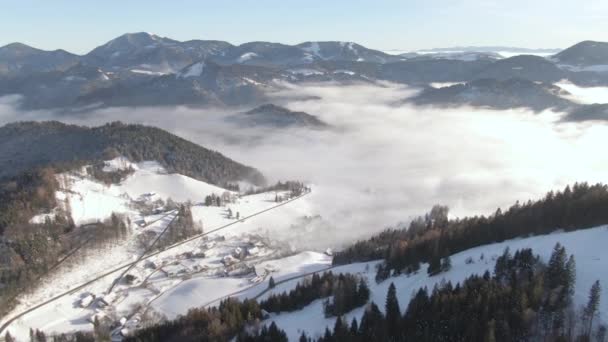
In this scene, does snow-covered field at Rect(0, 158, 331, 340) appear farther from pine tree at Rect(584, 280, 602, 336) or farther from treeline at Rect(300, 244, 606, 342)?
pine tree at Rect(584, 280, 602, 336)

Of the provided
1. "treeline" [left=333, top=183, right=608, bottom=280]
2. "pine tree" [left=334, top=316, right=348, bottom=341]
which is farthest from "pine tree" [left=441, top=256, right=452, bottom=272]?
"pine tree" [left=334, top=316, right=348, bottom=341]

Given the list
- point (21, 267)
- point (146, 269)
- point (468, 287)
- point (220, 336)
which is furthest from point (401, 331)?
point (21, 267)

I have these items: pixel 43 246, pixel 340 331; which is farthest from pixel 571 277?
pixel 43 246

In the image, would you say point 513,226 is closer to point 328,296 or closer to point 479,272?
point 479,272

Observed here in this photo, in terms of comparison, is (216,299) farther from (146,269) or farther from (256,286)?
(146,269)

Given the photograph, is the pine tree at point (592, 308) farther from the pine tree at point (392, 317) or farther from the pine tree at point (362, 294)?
the pine tree at point (362, 294)

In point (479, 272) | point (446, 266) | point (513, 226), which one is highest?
point (513, 226)
